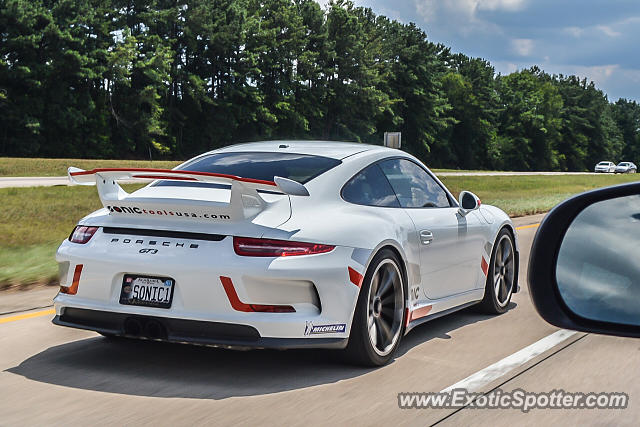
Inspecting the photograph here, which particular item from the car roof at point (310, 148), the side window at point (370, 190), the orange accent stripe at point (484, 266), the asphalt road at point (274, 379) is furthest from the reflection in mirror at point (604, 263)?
the orange accent stripe at point (484, 266)

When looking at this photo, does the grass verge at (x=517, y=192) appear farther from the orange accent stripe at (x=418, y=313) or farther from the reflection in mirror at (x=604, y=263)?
the reflection in mirror at (x=604, y=263)

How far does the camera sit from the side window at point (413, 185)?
6.37m

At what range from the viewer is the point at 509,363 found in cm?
565

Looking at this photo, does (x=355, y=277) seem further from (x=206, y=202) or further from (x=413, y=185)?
(x=413, y=185)

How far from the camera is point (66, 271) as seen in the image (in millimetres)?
5387

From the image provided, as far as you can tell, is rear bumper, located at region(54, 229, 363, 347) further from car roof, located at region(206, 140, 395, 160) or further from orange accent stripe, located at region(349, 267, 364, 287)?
car roof, located at region(206, 140, 395, 160)

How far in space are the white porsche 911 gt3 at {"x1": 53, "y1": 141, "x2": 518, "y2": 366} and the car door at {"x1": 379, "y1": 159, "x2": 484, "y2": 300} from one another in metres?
0.05

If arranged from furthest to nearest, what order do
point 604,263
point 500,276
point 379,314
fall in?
point 500,276 < point 379,314 < point 604,263

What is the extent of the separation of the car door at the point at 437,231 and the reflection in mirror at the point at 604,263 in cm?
369

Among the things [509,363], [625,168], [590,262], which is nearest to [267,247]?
[509,363]

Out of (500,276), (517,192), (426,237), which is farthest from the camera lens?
(517,192)

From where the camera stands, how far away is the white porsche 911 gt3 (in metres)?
4.93

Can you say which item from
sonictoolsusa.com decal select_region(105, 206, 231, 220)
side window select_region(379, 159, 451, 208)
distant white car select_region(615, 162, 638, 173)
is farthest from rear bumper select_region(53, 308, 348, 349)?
distant white car select_region(615, 162, 638, 173)

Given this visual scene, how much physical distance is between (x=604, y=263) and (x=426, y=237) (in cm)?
394
